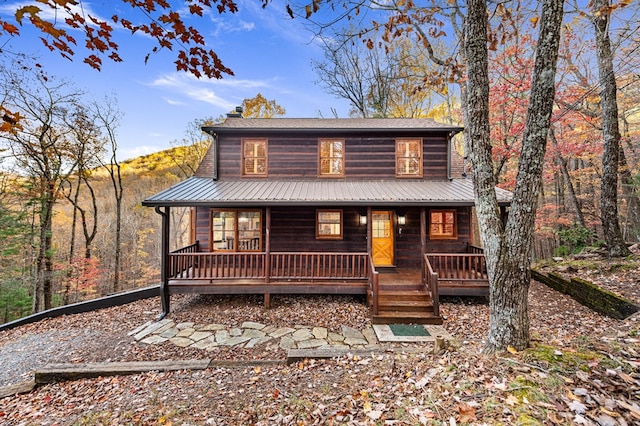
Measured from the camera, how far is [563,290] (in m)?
7.07

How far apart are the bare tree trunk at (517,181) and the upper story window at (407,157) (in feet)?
19.0

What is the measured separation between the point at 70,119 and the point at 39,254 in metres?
6.49

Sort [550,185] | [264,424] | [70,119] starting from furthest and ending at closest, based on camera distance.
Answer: [550,185] → [70,119] → [264,424]

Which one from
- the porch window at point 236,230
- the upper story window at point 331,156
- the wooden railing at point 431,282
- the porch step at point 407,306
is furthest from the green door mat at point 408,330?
the upper story window at point 331,156

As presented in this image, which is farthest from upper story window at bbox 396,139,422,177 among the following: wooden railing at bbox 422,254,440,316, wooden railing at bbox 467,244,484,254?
wooden railing at bbox 422,254,440,316

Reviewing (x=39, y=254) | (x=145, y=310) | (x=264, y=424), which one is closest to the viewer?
(x=264, y=424)

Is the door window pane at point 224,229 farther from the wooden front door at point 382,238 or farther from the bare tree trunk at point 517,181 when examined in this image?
the bare tree trunk at point 517,181

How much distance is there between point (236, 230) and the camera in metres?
8.80

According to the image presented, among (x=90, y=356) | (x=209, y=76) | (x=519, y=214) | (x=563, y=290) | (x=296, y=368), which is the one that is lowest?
(x=90, y=356)

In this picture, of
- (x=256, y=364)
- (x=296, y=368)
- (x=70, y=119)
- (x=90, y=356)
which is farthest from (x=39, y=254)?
(x=296, y=368)

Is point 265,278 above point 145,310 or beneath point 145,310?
above

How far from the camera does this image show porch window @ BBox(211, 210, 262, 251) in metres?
8.79

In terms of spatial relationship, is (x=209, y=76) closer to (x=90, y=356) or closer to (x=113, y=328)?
(x=90, y=356)

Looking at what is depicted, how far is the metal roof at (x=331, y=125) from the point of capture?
29.3ft
